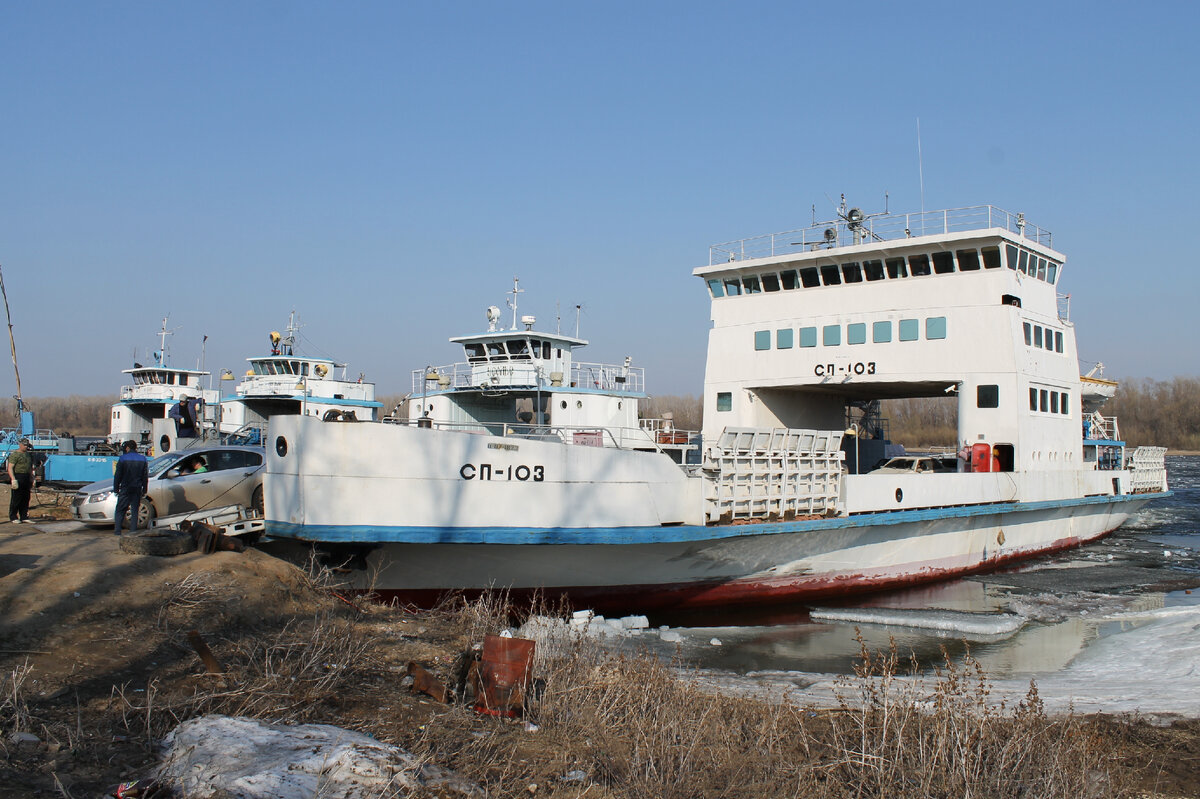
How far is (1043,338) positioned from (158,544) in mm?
16868

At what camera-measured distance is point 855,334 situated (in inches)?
676

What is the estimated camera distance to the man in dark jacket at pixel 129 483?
11.2m

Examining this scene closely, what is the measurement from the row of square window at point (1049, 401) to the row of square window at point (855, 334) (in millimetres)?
2543

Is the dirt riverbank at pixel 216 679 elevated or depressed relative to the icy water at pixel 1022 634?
elevated

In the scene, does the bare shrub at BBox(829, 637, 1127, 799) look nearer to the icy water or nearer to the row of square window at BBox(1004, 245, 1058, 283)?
the icy water

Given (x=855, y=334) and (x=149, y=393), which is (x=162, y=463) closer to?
(x=855, y=334)

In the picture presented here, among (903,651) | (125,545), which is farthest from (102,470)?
(903,651)

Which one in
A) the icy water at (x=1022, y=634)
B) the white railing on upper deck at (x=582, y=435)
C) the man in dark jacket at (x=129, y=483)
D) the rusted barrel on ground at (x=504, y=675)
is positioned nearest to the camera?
the rusted barrel on ground at (x=504, y=675)

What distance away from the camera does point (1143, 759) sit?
5.77 m

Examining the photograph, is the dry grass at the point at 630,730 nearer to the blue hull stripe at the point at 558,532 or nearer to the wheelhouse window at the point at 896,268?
the blue hull stripe at the point at 558,532

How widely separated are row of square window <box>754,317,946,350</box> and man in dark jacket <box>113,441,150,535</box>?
12055 millimetres

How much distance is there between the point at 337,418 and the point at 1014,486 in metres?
13.3

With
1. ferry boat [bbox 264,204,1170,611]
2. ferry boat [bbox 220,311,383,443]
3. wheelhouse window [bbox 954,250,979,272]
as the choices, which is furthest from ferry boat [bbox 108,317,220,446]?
wheelhouse window [bbox 954,250,979,272]

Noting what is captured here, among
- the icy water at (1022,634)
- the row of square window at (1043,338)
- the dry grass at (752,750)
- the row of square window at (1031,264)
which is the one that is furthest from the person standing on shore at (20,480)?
the row of square window at (1043,338)
